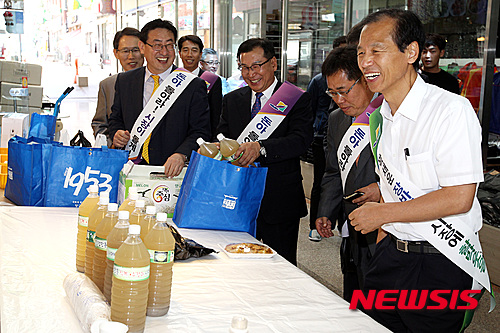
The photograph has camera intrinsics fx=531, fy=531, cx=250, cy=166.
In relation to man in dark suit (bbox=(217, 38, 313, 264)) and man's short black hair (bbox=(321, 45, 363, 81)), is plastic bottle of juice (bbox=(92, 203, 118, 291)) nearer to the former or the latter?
man's short black hair (bbox=(321, 45, 363, 81))

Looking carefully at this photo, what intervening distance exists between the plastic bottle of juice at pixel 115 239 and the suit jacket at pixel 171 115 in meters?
1.46

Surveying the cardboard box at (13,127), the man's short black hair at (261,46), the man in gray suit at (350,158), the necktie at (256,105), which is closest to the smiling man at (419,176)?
the man in gray suit at (350,158)

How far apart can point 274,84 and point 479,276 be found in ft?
5.18

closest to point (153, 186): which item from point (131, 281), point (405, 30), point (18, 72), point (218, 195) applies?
point (218, 195)

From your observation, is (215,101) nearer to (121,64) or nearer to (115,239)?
(121,64)

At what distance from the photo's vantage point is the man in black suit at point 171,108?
278 centimetres

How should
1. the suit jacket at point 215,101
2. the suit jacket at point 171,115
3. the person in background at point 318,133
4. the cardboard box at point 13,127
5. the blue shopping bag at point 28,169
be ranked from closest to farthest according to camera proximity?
the blue shopping bag at point 28,169
the suit jacket at point 171,115
the cardboard box at point 13,127
the suit jacket at point 215,101
the person in background at point 318,133

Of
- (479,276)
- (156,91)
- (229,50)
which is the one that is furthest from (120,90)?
(229,50)

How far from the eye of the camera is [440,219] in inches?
61.2

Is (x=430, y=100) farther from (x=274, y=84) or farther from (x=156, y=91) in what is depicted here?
(x=156, y=91)

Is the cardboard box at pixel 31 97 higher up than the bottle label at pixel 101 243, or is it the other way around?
the cardboard box at pixel 31 97

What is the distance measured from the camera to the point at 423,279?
5.32 ft

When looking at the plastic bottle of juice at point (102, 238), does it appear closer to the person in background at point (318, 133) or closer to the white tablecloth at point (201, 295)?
the white tablecloth at point (201, 295)

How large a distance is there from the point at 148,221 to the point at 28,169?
1278 millimetres
